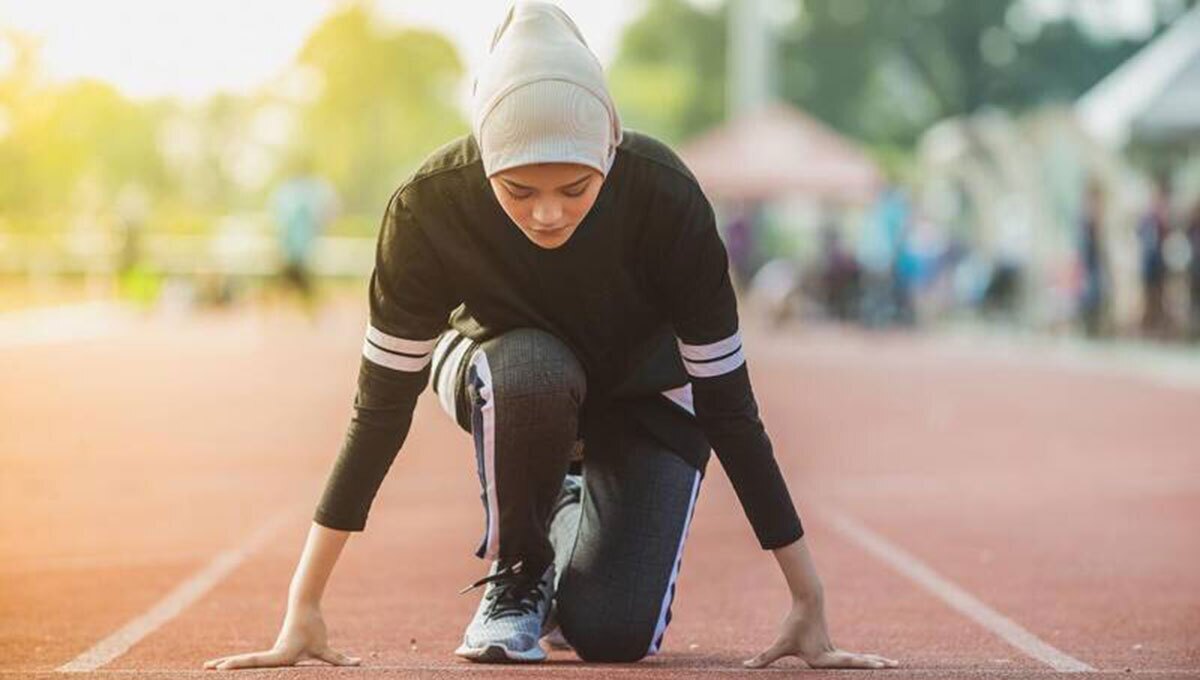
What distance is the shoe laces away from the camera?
543 centimetres

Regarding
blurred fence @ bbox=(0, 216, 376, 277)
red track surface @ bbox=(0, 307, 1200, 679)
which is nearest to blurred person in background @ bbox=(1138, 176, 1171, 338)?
red track surface @ bbox=(0, 307, 1200, 679)

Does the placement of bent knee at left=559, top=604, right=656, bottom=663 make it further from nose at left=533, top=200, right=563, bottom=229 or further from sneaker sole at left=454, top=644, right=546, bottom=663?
nose at left=533, top=200, right=563, bottom=229

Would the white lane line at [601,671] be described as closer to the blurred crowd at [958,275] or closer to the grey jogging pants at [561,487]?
the grey jogging pants at [561,487]

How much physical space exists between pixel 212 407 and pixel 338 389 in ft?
5.86

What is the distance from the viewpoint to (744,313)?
3512 cm

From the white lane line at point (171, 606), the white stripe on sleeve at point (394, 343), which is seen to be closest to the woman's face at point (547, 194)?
the white stripe on sleeve at point (394, 343)

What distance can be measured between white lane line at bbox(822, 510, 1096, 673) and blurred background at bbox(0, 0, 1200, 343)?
2.07m

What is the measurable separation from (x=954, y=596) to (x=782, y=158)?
33497mm

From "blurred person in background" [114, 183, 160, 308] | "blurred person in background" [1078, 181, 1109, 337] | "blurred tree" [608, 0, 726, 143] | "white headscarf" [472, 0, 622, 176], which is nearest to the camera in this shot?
"white headscarf" [472, 0, 622, 176]

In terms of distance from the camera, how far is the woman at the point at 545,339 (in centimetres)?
459

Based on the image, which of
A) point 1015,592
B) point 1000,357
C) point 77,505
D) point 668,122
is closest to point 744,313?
point 1000,357

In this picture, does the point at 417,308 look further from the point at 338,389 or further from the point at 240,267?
the point at 240,267

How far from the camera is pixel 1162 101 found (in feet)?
68.6

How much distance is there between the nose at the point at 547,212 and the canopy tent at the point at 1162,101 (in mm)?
17118
